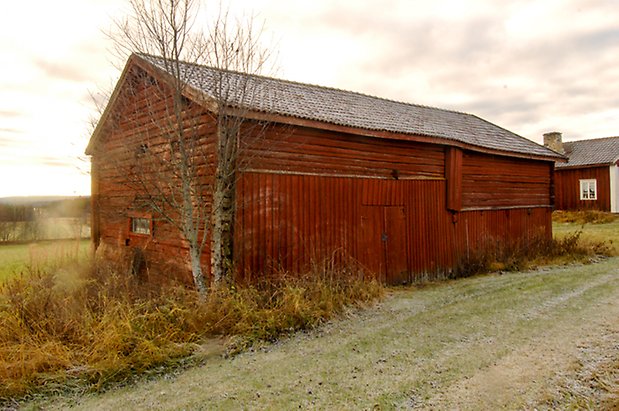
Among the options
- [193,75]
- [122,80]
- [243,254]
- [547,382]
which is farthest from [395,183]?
[122,80]

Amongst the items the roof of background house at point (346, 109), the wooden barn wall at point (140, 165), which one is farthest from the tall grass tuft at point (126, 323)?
the roof of background house at point (346, 109)

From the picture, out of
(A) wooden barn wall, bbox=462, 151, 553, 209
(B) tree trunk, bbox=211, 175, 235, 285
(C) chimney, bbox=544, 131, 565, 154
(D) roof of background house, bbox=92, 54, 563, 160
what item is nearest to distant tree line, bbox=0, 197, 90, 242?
(D) roof of background house, bbox=92, 54, 563, 160

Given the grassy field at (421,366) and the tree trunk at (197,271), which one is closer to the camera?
the grassy field at (421,366)

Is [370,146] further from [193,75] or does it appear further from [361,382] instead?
[361,382]

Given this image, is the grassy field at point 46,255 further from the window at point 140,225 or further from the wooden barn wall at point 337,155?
the wooden barn wall at point 337,155

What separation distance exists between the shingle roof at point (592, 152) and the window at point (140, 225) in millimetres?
26467

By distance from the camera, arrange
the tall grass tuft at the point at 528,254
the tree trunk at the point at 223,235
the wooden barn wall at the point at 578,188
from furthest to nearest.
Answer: the wooden barn wall at the point at 578,188
the tall grass tuft at the point at 528,254
the tree trunk at the point at 223,235

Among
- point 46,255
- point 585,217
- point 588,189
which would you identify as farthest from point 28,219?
point 588,189

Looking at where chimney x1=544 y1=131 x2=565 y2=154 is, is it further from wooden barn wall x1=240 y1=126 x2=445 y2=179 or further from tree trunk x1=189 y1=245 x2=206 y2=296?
tree trunk x1=189 y1=245 x2=206 y2=296

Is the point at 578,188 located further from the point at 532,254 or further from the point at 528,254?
the point at 528,254

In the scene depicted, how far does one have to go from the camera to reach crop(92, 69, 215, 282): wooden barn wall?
7.53 meters

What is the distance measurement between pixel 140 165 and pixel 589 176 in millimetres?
28303

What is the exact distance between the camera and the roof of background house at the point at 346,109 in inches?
279

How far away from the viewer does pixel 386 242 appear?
930cm
